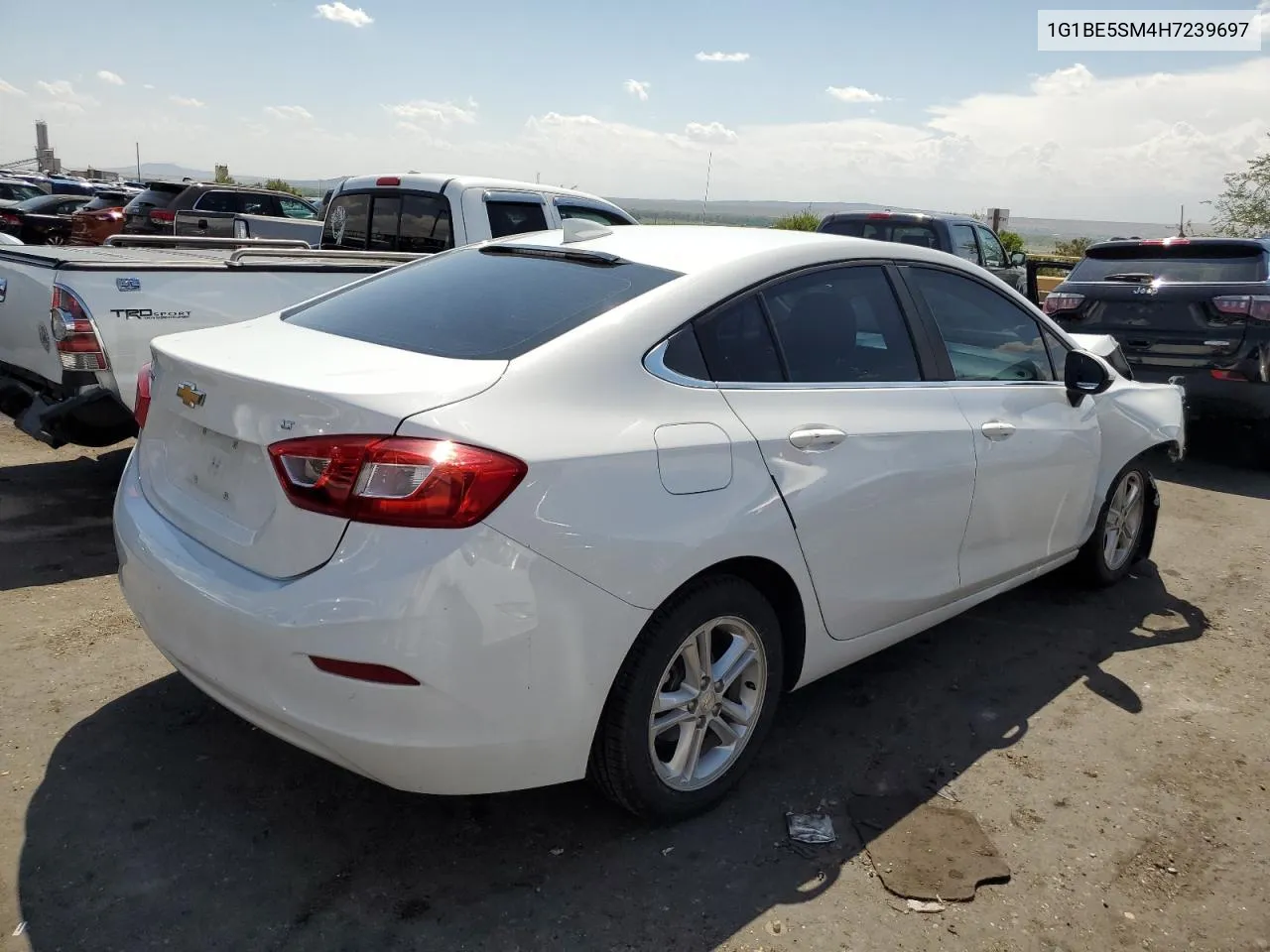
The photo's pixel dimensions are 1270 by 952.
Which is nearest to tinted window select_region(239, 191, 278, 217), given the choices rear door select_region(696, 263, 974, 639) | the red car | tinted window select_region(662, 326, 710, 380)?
the red car

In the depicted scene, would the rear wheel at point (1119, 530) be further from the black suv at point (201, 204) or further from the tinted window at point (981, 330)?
the black suv at point (201, 204)

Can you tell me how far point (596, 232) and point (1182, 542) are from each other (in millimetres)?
4362

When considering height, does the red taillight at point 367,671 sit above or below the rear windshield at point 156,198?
below

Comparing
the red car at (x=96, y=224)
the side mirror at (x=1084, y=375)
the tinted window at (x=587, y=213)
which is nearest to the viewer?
the side mirror at (x=1084, y=375)

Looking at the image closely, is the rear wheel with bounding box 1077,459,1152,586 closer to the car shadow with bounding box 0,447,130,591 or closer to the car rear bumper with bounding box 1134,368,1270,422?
the car rear bumper with bounding box 1134,368,1270,422

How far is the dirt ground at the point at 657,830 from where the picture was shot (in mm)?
2525

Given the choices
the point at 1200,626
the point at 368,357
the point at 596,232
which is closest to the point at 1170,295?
the point at 1200,626

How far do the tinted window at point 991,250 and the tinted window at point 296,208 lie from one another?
959cm

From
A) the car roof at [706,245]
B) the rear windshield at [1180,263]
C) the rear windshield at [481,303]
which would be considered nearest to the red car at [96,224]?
the rear windshield at [1180,263]

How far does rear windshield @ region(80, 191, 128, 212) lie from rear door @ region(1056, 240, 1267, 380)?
18.5 metres

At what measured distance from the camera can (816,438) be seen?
3.02 meters

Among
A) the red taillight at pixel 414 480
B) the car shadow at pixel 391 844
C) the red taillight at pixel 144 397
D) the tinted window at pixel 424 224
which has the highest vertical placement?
the tinted window at pixel 424 224

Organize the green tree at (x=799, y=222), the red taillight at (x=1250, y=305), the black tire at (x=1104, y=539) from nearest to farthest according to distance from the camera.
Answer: the black tire at (x=1104, y=539) < the red taillight at (x=1250, y=305) < the green tree at (x=799, y=222)

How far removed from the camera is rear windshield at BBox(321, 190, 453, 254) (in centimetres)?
752
